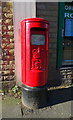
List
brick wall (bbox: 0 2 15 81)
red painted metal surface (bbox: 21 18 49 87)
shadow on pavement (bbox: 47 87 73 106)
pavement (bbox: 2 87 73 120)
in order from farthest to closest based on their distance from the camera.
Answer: brick wall (bbox: 0 2 15 81), shadow on pavement (bbox: 47 87 73 106), pavement (bbox: 2 87 73 120), red painted metal surface (bbox: 21 18 49 87)

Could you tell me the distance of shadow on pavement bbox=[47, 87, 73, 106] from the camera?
9.66 feet

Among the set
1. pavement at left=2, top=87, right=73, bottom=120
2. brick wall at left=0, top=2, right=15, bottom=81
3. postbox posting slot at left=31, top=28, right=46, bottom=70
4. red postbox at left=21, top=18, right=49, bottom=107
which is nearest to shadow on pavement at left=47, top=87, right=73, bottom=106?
pavement at left=2, top=87, right=73, bottom=120

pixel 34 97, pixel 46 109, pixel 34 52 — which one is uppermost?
pixel 34 52

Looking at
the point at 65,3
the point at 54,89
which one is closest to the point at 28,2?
the point at 65,3

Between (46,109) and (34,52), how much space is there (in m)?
1.26

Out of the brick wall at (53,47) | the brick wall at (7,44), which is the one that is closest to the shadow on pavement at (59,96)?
the brick wall at (53,47)

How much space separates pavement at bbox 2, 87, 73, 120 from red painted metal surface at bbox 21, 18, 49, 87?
0.57 m

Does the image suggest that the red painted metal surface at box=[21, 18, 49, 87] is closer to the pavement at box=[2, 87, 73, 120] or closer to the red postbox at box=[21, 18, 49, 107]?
the red postbox at box=[21, 18, 49, 107]

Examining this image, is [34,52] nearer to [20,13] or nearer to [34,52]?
[34,52]

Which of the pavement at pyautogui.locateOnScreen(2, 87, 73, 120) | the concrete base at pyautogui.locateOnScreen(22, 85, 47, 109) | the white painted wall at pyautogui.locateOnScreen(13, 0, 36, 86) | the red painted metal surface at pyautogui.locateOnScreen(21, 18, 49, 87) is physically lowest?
the pavement at pyautogui.locateOnScreen(2, 87, 73, 120)

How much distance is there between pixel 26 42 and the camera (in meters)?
2.40

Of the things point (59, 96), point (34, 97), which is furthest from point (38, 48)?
point (59, 96)

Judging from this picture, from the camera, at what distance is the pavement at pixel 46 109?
2451 millimetres

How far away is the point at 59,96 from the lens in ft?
10.4
